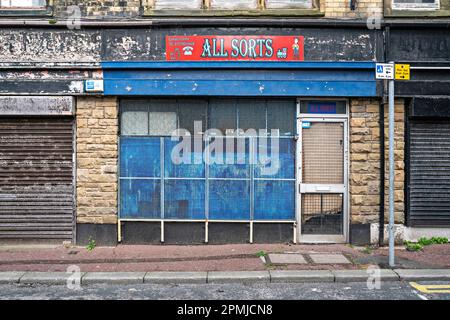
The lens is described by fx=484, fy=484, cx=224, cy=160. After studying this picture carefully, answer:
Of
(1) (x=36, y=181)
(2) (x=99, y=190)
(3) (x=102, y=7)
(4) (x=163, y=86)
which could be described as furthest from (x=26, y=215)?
(3) (x=102, y=7)

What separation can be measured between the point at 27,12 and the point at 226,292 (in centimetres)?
663

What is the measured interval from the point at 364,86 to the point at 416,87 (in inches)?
39.8

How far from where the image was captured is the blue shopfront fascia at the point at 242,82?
9359 millimetres

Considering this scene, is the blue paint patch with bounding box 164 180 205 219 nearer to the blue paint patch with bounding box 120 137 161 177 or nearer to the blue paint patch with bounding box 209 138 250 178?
the blue paint patch with bounding box 209 138 250 178

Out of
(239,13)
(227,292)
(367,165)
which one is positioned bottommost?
(227,292)

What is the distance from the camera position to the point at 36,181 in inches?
375

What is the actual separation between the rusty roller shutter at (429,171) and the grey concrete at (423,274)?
6.66 ft

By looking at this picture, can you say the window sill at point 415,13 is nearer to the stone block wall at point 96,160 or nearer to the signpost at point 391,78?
the signpost at point 391,78

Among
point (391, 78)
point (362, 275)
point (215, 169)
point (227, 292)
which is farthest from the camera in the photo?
point (215, 169)

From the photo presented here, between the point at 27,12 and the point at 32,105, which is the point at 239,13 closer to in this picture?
the point at 27,12

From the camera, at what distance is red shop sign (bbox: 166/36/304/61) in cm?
937

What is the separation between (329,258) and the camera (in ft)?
28.0

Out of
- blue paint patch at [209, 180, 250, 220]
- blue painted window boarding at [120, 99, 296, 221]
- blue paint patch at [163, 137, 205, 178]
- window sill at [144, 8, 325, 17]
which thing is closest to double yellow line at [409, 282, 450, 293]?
blue painted window boarding at [120, 99, 296, 221]

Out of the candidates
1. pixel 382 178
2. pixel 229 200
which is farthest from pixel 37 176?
pixel 382 178
